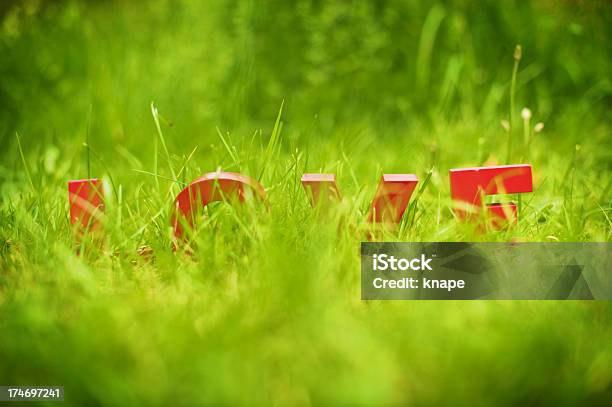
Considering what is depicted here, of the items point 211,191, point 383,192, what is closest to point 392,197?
point 383,192

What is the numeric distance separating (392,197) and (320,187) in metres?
0.16

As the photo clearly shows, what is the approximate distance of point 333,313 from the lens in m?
0.96

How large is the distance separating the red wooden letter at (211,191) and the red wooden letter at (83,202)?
7.4 inches

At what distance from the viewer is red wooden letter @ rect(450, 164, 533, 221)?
1.28 m

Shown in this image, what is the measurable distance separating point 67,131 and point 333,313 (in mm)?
1592

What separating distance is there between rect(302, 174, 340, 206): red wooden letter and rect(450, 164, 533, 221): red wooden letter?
285mm

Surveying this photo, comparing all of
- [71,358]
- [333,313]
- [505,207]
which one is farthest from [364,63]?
[71,358]

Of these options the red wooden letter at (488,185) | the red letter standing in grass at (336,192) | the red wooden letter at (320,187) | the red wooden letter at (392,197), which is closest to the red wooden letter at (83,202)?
the red letter standing in grass at (336,192)

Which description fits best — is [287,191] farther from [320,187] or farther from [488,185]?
[488,185]

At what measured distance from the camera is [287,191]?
52.4 inches

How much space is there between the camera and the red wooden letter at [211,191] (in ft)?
3.97

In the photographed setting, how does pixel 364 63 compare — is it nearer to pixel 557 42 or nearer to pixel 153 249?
pixel 557 42

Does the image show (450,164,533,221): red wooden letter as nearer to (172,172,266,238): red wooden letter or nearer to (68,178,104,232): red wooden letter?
Result: (172,172,266,238): red wooden letter

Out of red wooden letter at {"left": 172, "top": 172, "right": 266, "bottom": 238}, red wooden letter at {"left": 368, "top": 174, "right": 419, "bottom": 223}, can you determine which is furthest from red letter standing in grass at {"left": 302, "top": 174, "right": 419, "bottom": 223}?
red wooden letter at {"left": 172, "top": 172, "right": 266, "bottom": 238}
